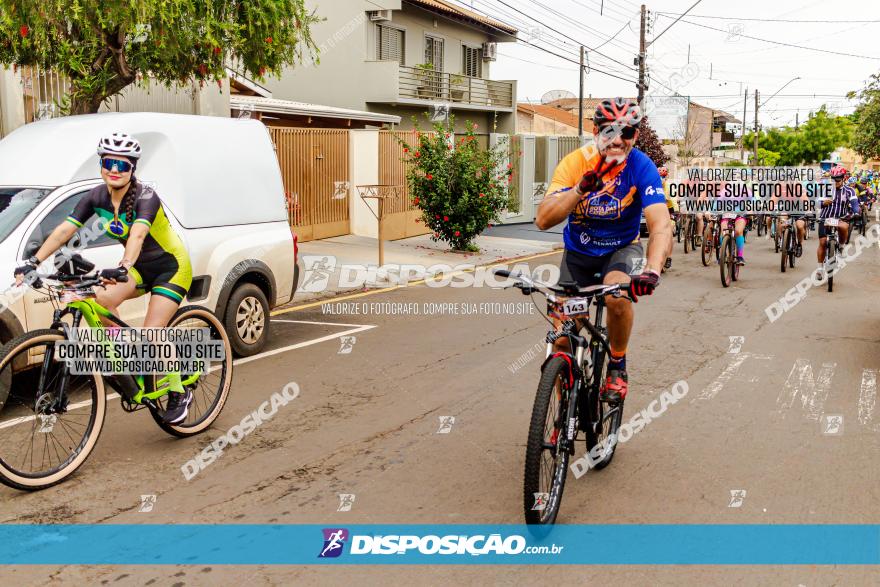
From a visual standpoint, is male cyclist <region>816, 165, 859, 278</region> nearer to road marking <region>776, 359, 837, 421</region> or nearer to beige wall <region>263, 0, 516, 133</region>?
road marking <region>776, 359, 837, 421</region>

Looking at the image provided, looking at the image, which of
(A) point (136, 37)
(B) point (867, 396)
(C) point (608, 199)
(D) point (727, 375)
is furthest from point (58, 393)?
(A) point (136, 37)

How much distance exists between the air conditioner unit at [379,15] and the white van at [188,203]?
2227cm

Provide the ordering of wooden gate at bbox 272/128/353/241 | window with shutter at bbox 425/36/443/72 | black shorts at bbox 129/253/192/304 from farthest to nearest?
window with shutter at bbox 425/36/443/72
wooden gate at bbox 272/128/353/241
black shorts at bbox 129/253/192/304

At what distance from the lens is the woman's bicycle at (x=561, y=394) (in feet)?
14.3

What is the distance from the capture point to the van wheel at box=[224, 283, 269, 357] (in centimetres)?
848

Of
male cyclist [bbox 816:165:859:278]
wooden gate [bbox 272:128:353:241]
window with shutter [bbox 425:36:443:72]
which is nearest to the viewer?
male cyclist [bbox 816:165:859:278]

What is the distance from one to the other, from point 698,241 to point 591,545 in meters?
17.5

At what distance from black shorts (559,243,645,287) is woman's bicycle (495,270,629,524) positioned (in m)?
0.25

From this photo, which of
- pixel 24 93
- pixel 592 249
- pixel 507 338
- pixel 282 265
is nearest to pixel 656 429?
pixel 592 249

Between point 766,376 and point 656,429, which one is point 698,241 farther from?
point 656,429

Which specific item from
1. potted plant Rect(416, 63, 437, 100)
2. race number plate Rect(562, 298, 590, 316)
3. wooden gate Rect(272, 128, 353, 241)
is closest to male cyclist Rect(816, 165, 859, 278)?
wooden gate Rect(272, 128, 353, 241)

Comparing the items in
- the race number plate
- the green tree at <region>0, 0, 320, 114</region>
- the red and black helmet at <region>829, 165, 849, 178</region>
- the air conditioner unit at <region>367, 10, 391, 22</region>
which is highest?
the air conditioner unit at <region>367, 10, 391, 22</region>

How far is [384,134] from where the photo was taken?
20609 millimetres

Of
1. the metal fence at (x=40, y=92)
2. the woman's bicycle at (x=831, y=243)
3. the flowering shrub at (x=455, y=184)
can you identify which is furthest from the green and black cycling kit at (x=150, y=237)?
the flowering shrub at (x=455, y=184)
